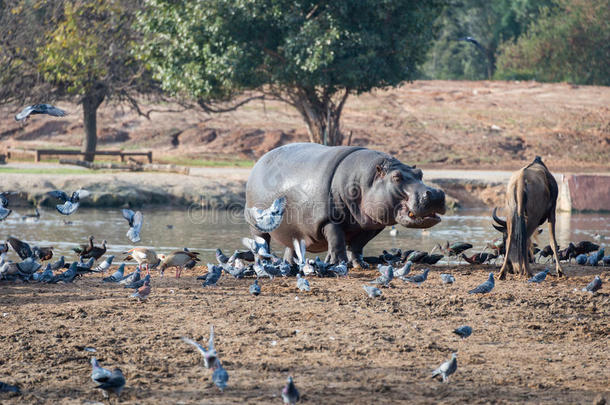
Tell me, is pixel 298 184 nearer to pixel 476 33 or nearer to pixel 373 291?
pixel 373 291

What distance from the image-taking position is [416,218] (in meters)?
7.93

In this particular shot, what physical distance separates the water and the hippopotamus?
7.28 feet

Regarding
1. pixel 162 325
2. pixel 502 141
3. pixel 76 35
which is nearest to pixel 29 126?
pixel 76 35

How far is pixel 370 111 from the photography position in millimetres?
33594

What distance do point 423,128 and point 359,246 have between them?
2324 centimetres

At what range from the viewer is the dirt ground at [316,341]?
4434 mm

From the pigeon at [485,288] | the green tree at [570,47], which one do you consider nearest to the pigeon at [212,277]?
the pigeon at [485,288]

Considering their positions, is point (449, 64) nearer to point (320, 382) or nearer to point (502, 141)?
point (502, 141)

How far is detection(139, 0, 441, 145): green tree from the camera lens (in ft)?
70.7

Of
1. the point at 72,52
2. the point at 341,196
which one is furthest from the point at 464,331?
the point at 72,52

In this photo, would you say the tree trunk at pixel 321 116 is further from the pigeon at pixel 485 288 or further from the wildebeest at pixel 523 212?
the pigeon at pixel 485 288

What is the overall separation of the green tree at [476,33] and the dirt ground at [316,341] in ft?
130

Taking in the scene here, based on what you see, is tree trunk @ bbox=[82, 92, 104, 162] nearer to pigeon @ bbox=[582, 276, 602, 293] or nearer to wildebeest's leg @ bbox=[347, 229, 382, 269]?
wildebeest's leg @ bbox=[347, 229, 382, 269]

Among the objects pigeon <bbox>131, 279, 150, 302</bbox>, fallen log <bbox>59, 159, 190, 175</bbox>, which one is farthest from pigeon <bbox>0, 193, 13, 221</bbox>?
fallen log <bbox>59, 159, 190, 175</bbox>
